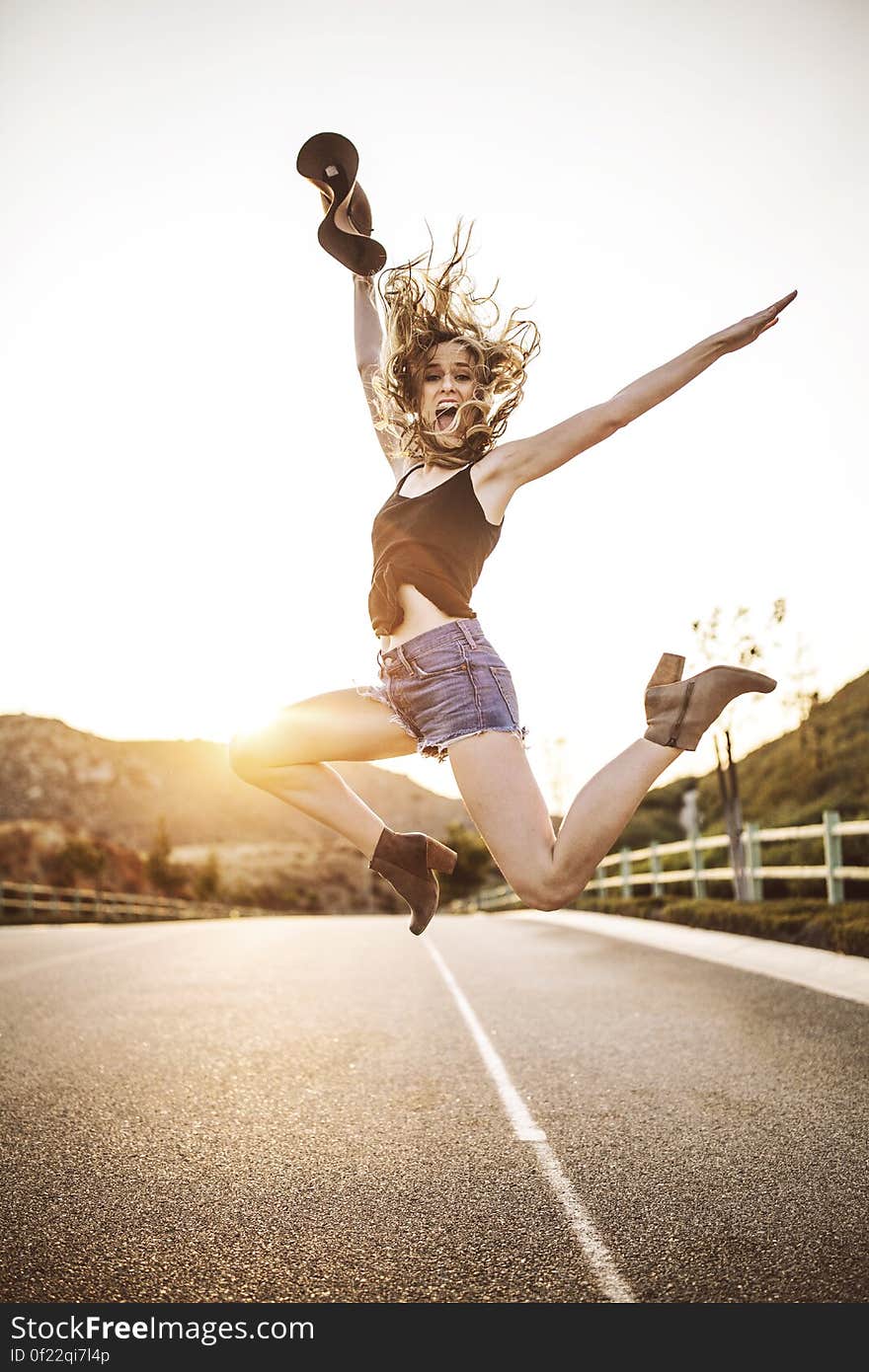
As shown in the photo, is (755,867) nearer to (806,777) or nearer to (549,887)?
(549,887)

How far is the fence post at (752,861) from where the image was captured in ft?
54.1

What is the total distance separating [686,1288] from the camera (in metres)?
3.23

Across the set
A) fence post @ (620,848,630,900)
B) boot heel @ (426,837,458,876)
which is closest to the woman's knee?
boot heel @ (426,837,458,876)

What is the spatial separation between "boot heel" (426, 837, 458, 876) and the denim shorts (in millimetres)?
444

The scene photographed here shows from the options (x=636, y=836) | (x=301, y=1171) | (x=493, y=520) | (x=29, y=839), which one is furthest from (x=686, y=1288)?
(x=29, y=839)

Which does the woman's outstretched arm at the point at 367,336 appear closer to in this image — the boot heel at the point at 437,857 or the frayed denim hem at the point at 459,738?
the frayed denim hem at the point at 459,738

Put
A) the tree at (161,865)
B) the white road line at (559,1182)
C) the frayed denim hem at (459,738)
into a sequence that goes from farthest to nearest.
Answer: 1. the tree at (161,865)
2. the frayed denim hem at (459,738)
3. the white road line at (559,1182)

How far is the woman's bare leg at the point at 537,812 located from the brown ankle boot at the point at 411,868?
0.47m

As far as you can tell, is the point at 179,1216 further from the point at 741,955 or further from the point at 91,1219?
the point at 741,955

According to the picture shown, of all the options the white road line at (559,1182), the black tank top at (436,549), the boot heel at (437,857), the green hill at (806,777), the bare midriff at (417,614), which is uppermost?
the green hill at (806,777)

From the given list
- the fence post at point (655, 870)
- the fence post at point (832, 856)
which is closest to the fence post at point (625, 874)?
the fence post at point (655, 870)

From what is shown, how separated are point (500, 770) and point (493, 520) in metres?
0.72

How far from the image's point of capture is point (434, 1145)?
4.93 m

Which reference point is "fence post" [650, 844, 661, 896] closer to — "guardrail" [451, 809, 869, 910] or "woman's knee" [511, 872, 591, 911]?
"guardrail" [451, 809, 869, 910]
